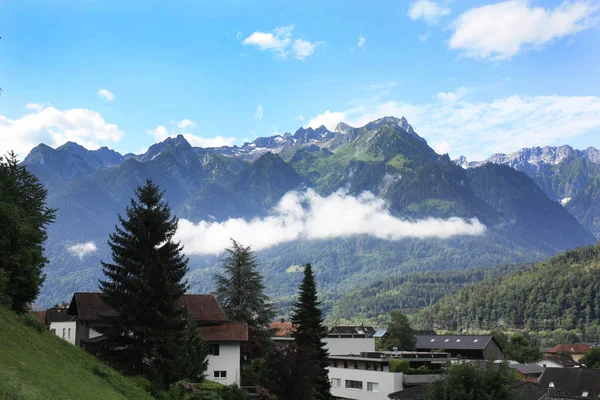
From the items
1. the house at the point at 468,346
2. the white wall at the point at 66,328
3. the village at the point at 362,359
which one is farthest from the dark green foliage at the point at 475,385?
the house at the point at 468,346

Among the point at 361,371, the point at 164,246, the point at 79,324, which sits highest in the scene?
the point at 164,246

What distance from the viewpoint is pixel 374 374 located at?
261 ft

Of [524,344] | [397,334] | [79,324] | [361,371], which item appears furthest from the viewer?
[524,344]

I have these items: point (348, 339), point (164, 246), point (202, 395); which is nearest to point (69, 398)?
point (202, 395)

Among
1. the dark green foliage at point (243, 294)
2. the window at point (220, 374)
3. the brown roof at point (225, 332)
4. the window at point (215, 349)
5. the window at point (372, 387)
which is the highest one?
the dark green foliage at point (243, 294)

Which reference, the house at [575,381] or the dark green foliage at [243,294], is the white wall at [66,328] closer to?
the dark green foliage at [243,294]

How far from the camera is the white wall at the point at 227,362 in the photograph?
54.8 meters

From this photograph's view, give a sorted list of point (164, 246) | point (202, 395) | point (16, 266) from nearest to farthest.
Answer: point (16, 266)
point (202, 395)
point (164, 246)

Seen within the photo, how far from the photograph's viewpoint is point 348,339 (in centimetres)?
10450

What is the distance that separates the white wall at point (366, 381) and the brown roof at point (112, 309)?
28.8 metres

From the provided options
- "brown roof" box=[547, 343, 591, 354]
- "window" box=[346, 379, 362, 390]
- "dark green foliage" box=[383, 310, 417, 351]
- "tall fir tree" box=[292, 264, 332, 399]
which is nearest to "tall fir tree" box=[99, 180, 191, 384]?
"tall fir tree" box=[292, 264, 332, 399]

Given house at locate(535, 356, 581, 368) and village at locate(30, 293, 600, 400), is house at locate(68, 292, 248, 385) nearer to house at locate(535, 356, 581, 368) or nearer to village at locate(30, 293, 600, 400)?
village at locate(30, 293, 600, 400)

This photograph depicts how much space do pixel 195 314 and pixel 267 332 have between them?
57.4 feet

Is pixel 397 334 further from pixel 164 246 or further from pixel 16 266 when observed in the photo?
pixel 16 266
